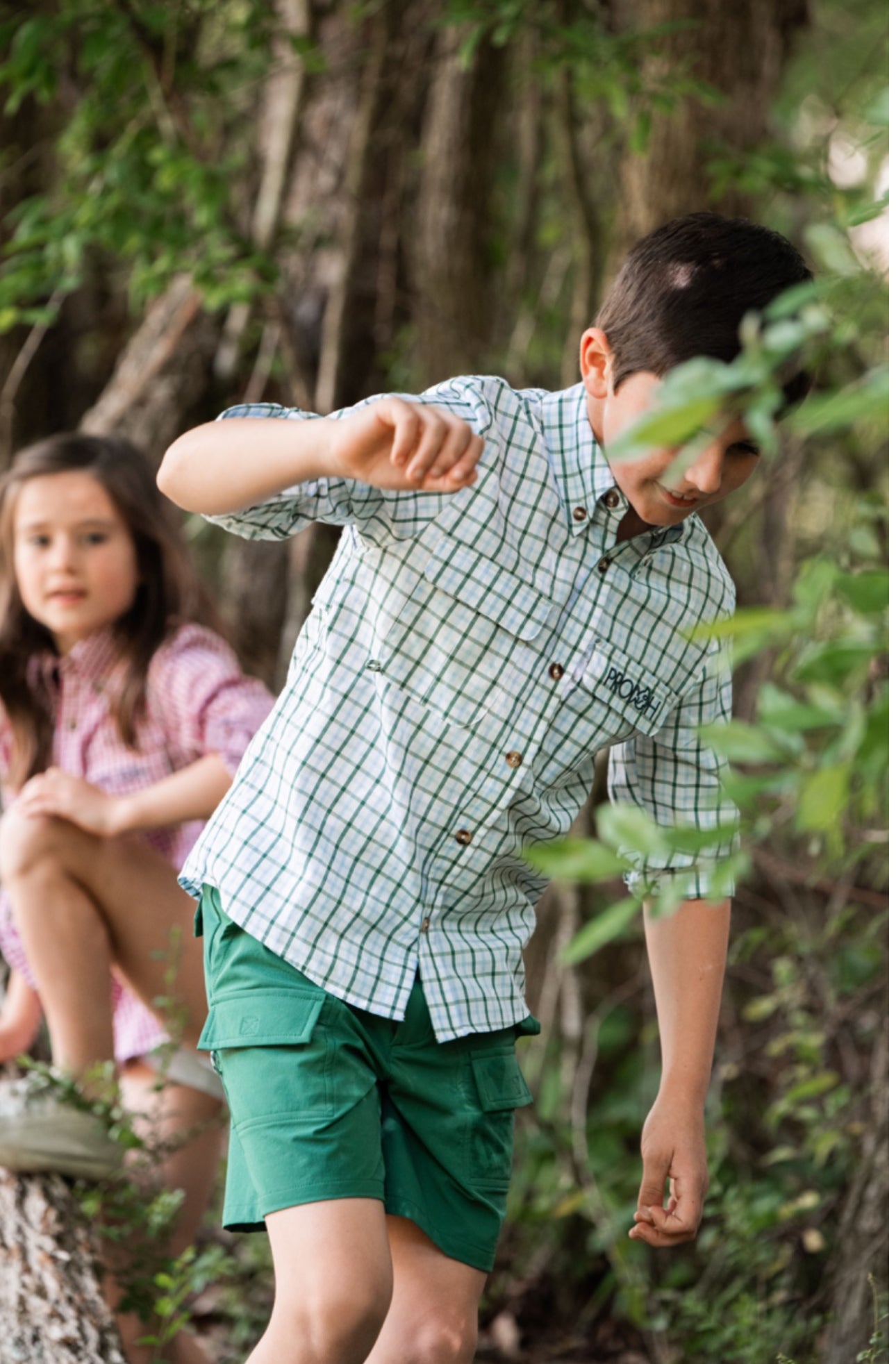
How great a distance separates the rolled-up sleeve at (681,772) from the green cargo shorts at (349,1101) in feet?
0.85

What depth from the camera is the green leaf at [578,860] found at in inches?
27.0

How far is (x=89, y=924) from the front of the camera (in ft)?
8.12

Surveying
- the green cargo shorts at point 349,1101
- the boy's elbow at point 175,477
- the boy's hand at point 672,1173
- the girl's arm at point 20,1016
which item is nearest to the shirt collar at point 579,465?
the boy's elbow at point 175,477

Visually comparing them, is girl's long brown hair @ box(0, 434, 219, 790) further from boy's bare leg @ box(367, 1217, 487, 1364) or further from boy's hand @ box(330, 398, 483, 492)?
boy's hand @ box(330, 398, 483, 492)

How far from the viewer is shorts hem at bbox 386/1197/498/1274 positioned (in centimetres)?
158

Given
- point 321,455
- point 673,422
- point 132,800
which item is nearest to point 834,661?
point 673,422

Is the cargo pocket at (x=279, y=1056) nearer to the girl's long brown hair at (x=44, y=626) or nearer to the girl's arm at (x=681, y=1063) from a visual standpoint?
the girl's arm at (x=681, y=1063)

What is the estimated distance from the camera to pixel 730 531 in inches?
126

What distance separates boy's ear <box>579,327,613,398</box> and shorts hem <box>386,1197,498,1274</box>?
88 centimetres

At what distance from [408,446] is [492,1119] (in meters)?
0.82

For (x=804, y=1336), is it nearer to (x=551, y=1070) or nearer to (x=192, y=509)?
(x=551, y=1070)

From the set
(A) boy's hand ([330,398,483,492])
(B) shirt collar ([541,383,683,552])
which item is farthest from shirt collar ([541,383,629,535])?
(A) boy's hand ([330,398,483,492])

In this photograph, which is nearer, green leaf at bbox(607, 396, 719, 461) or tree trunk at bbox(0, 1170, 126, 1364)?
green leaf at bbox(607, 396, 719, 461)

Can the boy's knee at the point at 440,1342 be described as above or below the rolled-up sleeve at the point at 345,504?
below
